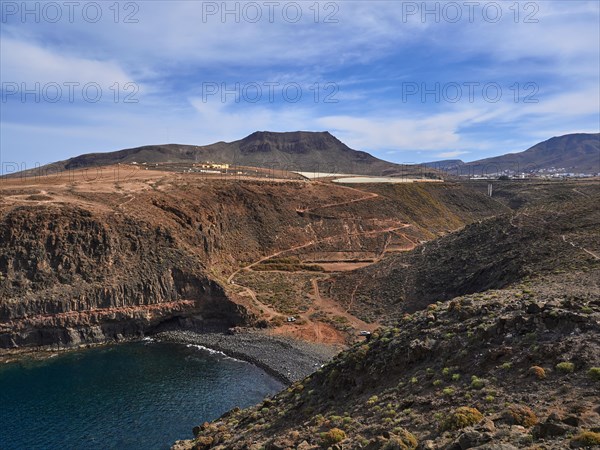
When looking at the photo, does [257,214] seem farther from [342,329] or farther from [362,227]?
[342,329]

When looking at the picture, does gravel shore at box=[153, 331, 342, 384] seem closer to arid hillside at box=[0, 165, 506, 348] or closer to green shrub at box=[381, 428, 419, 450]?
arid hillside at box=[0, 165, 506, 348]

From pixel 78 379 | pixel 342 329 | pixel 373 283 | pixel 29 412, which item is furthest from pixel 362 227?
pixel 29 412

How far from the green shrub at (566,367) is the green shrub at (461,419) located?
3.89m

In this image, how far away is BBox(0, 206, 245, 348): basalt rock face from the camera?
50.5m

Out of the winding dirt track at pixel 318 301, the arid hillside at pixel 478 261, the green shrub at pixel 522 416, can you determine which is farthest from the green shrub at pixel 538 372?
the winding dirt track at pixel 318 301

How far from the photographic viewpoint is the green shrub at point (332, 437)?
18.6 meters

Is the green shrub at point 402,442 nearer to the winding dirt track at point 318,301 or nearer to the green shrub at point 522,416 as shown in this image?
the green shrub at point 522,416

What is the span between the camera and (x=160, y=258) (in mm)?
58719

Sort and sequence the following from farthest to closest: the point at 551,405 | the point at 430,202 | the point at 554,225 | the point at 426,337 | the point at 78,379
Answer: the point at 430,202 < the point at 554,225 < the point at 78,379 < the point at 426,337 < the point at 551,405

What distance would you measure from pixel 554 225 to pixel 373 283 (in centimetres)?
2382

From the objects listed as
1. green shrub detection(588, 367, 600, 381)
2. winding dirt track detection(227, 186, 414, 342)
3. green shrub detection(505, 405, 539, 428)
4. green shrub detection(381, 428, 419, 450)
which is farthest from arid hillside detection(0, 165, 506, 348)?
green shrub detection(505, 405, 539, 428)

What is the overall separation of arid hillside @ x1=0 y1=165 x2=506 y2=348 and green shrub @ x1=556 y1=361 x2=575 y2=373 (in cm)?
3588

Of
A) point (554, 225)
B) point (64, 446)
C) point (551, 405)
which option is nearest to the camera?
point (551, 405)

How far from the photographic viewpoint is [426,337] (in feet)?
78.8
